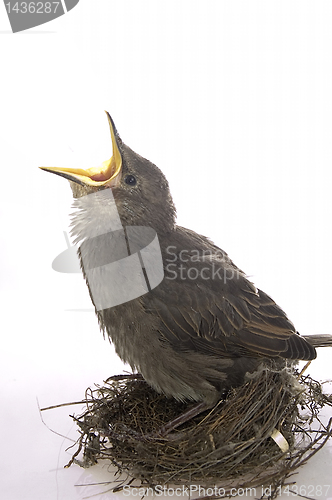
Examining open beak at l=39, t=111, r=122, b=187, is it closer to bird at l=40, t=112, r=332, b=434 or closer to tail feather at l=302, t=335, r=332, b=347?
bird at l=40, t=112, r=332, b=434

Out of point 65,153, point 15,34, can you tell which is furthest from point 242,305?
point 15,34

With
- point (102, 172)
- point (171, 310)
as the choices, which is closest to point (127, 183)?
point (102, 172)

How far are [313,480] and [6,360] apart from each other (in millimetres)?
→ 2072

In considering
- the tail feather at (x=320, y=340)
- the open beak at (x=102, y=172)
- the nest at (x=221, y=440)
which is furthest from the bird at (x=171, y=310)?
the tail feather at (x=320, y=340)

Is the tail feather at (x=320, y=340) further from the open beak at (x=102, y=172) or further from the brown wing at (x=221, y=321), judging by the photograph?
the open beak at (x=102, y=172)

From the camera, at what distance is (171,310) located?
2666 millimetres

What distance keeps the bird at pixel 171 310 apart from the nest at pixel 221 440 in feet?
0.36

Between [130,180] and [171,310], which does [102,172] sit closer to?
[130,180]

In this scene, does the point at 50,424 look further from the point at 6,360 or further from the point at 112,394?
the point at 6,360

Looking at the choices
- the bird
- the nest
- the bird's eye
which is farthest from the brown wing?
the bird's eye

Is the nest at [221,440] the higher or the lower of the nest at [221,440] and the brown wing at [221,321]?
the lower

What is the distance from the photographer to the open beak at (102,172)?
2592mm

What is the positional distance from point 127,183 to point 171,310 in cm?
59

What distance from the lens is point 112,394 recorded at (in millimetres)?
3043
